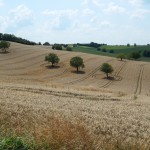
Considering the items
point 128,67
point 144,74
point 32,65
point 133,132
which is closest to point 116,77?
point 144,74

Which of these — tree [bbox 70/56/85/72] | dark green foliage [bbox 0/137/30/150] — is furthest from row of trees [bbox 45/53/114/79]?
dark green foliage [bbox 0/137/30/150]

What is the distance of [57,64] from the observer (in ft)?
413

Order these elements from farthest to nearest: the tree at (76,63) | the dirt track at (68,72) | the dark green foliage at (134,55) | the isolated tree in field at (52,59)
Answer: the dark green foliage at (134,55)
the isolated tree in field at (52,59)
the tree at (76,63)
the dirt track at (68,72)

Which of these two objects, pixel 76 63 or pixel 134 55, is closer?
pixel 76 63

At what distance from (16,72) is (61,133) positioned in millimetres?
99487

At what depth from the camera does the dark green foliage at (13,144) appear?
8.29m

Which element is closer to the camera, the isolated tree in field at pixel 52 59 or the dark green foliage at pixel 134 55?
the isolated tree in field at pixel 52 59

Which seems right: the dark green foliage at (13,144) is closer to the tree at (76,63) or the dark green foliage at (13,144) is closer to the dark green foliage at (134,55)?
the tree at (76,63)

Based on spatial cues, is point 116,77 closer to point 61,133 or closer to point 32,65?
point 32,65

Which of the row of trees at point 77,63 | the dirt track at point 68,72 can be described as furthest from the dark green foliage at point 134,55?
the row of trees at point 77,63

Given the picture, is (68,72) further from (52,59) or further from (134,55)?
(134,55)

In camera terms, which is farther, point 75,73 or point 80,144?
point 75,73

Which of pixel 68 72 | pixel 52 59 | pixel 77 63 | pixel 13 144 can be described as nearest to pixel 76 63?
pixel 77 63

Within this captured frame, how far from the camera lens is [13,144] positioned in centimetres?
843
